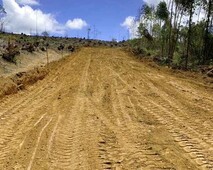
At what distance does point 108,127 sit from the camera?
899 cm

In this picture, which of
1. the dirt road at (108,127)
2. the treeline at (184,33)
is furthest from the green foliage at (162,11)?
the dirt road at (108,127)

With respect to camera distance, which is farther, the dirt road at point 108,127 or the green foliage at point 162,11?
the green foliage at point 162,11

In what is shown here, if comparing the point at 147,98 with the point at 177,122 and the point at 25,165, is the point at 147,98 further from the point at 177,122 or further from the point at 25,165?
the point at 25,165

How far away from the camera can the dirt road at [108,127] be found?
268 inches

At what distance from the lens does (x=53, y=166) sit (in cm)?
656

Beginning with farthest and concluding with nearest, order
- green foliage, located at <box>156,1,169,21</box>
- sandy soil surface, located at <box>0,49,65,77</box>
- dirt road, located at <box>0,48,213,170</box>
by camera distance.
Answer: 1. green foliage, located at <box>156,1,169,21</box>
2. sandy soil surface, located at <box>0,49,65,77</box>
3. dirt road, located at <box>0,48,213,170</box>

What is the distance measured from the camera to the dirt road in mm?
6801

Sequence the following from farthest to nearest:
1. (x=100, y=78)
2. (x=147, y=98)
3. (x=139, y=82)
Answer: (x=100, y=78) < (x=139, y=82) < (x=147, y=98)

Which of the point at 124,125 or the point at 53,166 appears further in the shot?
the point at 124,125

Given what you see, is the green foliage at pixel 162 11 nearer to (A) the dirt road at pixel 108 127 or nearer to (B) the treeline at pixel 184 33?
(B) the treeline at pixel 184 33

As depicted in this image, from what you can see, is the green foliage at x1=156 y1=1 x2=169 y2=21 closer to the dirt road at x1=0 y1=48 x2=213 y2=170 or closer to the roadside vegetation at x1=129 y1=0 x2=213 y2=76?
the roadside vegetation at x1=129 y1=0 x2=213 y2=76

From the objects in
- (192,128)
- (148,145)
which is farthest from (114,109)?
(148,145)

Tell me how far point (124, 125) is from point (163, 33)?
39.6 metres

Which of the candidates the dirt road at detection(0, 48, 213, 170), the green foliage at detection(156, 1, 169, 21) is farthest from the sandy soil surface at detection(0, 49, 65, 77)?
the green foliage at detection(156, 1, 169, 21)
